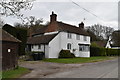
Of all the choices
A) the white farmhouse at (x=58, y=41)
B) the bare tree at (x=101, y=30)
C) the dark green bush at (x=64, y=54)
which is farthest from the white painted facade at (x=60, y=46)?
the bare tree at (x=101, y=30)

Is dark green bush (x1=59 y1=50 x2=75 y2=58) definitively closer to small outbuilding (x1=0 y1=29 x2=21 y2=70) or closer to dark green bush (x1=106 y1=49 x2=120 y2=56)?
small outbuilding (x1=0 y1=29 x2=21 y2=70)

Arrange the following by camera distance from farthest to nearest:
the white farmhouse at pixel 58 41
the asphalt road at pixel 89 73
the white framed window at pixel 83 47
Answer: the white framed window at pixel 83 47 → the white farmhouse at pixel 58 41 → the asphalt road at pixel 89 73

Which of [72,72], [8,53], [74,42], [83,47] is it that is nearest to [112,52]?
[83,47]

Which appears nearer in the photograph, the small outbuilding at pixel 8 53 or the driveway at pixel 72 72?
the driveway at pixel 72 72

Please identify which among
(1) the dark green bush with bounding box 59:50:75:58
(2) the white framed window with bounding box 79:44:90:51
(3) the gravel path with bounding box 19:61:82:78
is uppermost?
(2) the white framed window with bounding box 79:44:90:51

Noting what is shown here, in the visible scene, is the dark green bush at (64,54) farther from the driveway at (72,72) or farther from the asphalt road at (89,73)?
the asphalt road at (89,73)

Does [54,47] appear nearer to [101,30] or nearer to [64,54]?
[64,54]

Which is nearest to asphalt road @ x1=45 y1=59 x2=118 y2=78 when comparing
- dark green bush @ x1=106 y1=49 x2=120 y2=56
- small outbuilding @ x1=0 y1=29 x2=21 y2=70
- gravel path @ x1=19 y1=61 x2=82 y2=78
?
gravel path @ x1=19 y1=61 x2=82 y2=78

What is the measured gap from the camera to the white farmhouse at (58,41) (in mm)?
33281

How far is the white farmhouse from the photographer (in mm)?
33281

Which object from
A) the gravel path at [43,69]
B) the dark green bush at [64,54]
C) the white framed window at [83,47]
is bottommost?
the gravel path at [43,69]

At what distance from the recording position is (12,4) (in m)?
10.2

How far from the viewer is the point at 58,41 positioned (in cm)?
3472

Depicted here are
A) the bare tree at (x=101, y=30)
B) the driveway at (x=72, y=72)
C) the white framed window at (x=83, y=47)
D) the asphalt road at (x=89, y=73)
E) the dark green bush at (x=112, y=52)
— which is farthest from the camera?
the bare tree at (x=101, y=30)
